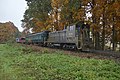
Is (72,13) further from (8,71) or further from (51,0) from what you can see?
(8,71)

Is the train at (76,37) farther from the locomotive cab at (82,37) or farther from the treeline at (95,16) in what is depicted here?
the treeline at (95,16)

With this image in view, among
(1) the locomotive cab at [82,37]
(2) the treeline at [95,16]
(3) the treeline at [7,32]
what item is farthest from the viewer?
(3) the treeline at [7,32]

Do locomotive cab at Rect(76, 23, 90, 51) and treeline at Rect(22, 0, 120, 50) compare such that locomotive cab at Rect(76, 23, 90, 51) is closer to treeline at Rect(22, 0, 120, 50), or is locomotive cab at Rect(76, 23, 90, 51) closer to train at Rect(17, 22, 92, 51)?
train at Rect(17, 22, 92, 51)

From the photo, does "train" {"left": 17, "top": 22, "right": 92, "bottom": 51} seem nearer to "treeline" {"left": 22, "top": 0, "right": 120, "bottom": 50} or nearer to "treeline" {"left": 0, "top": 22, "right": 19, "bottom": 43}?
"treeline" {"left": 22, "top": 0, "right": 120, "bottom": 50}

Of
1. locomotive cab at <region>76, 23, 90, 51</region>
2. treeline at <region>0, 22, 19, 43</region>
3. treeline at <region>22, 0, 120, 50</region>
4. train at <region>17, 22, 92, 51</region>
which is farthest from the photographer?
treeline at <region>0, 22, 19, 43</region>

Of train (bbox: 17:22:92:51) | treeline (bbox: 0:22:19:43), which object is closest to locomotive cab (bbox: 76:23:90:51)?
train (bbox: 17:22:92:51)

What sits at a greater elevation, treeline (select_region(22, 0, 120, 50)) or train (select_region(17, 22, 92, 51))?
treeline (select_region(22, 0, 120, 50))

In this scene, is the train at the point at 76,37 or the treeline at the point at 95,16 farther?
the treeline at the point at 95,16

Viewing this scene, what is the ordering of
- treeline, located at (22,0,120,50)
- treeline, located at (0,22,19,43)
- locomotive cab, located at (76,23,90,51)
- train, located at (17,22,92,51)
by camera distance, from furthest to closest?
treeline, located at (0,22,19,43) < treeline, located at (22,0,120,50) < train, located at (17,22,92,51) < locomotive cab, located at (76,23,90,51)

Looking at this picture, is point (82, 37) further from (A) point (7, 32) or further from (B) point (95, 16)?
(A) point (7, 32)

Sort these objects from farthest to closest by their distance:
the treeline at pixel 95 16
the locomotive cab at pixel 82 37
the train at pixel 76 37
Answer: the treeline at pixel 95 16 → the train at pixel 76 37 → the locomotive cab at pixel 82 37

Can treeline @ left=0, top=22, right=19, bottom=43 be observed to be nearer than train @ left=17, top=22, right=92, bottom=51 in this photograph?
No

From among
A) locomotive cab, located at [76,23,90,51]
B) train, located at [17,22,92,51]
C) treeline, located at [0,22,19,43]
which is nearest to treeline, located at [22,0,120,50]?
train, located at [17,22,92,51]

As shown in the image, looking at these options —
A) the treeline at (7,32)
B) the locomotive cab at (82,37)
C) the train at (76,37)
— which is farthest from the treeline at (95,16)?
the treeline at (7,32)
